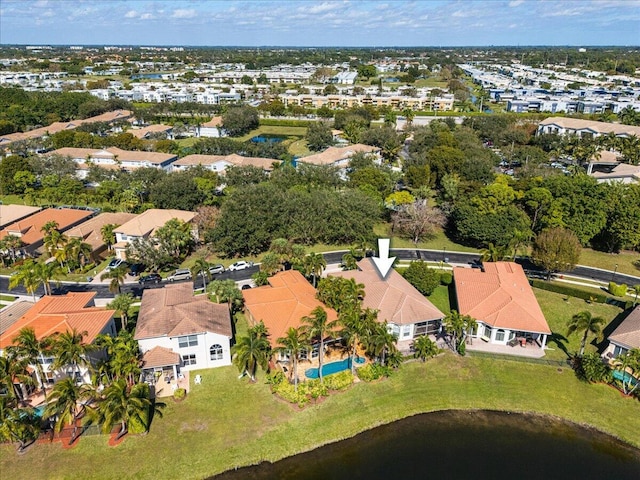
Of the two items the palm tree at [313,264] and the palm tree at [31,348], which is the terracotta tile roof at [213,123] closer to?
the palm tree at [313,264]

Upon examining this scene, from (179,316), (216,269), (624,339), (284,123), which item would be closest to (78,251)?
(216,269)

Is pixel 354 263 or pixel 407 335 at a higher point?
pixel 354 263

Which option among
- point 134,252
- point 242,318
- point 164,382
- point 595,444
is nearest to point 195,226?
point 134,252

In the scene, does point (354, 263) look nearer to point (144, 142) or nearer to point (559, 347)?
point (559, 347)

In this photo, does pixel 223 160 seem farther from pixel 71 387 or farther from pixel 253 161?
pixel 71 387

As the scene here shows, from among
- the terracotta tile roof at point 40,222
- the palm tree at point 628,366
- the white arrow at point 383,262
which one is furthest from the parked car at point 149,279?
the palm tree at point 628,366
